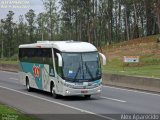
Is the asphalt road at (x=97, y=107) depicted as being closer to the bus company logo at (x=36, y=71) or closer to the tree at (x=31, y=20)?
the bus company logo at (x=36, y=71)

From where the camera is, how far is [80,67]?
22.6 metres

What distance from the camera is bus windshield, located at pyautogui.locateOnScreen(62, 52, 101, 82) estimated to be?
22.5 meters

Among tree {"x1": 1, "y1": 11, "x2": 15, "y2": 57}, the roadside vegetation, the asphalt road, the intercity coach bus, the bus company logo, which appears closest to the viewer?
the asphalt road

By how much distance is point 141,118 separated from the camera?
1556 centimetres

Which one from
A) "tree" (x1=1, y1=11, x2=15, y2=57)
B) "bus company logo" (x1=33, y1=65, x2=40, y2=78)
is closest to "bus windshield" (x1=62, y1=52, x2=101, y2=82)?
"bus company logo" (x1=33, y1=65, x2=40, y2=78)

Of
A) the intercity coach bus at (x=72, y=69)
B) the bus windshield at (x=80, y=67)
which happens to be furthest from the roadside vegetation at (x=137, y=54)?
the bus windshield at (x=80, y=67)

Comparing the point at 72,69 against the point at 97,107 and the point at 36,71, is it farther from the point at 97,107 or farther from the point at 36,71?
the point at 36,71

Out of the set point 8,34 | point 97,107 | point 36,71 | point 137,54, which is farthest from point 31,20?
point 97,107

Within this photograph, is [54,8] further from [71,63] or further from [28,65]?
[71,63]

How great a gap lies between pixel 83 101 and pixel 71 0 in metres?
79.7

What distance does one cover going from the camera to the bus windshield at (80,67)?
2252 centimetres

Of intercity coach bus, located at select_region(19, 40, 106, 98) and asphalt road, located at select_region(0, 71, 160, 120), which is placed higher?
intercity coach bus, located at select_region(19, 40, 106, 98)

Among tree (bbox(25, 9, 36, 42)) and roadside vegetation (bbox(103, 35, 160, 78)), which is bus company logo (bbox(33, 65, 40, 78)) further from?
tree (bbox(25, 9, 36, 42))

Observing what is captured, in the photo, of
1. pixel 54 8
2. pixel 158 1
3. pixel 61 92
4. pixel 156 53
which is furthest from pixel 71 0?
pixel 61 92
